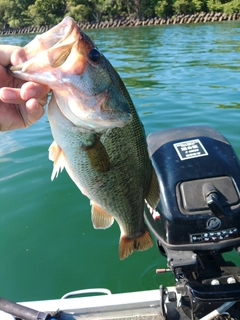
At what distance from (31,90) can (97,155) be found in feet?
1.60

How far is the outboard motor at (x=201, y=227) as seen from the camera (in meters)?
2.39

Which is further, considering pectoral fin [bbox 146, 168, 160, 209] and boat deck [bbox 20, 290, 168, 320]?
boat deck [bbox 20, 290, 168, 320]

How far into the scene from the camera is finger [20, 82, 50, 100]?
5.89ft

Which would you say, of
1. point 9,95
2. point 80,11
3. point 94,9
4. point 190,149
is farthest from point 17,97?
point 94,9

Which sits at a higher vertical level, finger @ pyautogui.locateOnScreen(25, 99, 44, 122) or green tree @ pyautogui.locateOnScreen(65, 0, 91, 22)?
finger @ pyautogui.locateOnScreen(25, 99, 44, 122)

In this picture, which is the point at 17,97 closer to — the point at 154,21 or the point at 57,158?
the point at 57,158

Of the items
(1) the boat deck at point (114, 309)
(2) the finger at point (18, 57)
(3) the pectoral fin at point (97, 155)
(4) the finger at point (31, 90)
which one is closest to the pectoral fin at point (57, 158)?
(3) the pectoral fin at point (97, 155)

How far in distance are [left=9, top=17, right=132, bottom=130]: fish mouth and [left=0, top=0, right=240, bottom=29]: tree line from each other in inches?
2200

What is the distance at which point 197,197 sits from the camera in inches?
104

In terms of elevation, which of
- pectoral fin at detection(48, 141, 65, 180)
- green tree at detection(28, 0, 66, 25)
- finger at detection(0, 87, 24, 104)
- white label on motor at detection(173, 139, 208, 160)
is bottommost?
green tree at detection(28, 0, 66, 25)

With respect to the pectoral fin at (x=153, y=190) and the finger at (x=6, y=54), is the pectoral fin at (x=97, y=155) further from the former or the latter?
the finger at (x=6, y=54)

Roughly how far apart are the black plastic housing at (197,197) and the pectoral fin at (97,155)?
3.12ft

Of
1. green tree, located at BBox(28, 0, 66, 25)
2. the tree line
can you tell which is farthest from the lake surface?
green tree, located at BBox(28, 0, 66, 25)

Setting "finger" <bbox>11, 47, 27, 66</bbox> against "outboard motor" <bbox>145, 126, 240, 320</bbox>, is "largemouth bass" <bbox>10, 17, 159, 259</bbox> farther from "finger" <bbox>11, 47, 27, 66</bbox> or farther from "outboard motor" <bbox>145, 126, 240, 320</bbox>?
"outboard motor" <bbox>145, 126, 240, 320</bbox>
